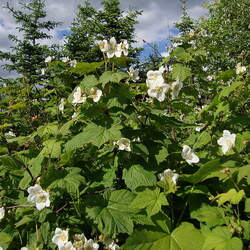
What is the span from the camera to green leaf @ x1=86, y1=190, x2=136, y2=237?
1553mm

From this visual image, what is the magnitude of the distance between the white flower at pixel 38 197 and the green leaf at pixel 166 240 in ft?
1.64

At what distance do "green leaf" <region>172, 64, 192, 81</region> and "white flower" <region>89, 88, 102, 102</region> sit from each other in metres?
0.81

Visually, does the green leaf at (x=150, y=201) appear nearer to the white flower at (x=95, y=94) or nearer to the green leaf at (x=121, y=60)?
the white flower at (x=95, y=94)

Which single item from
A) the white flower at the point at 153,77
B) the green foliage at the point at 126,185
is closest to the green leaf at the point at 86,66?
the green foliage at the point at 126,185

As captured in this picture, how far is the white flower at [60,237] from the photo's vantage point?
155 centimetres

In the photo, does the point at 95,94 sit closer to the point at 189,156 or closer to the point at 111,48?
the point at 111,48

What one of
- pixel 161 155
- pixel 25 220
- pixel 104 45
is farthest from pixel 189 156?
pixel 25 220

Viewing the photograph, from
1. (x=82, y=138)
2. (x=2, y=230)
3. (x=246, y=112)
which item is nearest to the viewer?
(x=82, y=138)

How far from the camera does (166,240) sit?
4.82 ft

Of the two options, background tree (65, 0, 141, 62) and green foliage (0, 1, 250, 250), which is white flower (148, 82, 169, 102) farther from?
background tree (65, 0, 141, 62)

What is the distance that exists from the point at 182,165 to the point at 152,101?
1.66 feet

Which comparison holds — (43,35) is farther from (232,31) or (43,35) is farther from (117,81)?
(117,81)

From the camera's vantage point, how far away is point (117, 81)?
1.76 meters

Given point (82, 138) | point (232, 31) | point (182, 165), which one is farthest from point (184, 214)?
point (232, 31)
